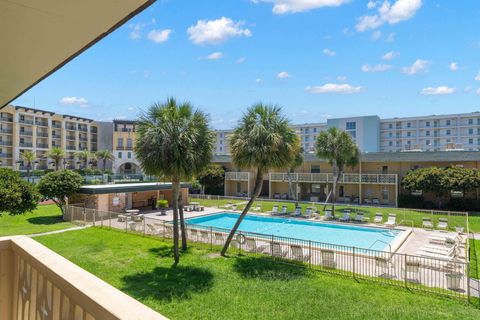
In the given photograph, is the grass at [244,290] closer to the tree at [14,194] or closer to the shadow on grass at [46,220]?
the tree at [14,194]

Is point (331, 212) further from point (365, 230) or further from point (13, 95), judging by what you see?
point (13, 95)

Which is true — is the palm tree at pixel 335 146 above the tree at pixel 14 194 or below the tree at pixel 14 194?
above

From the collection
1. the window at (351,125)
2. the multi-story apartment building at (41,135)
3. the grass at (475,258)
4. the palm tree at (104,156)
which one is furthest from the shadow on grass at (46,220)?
the window at (351,125)

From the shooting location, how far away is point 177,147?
13.1 metres

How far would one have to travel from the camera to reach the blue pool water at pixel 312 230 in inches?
824

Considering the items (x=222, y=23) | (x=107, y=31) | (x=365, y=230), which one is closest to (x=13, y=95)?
(x=107, y=31)

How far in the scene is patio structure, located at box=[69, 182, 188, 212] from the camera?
25.4 meters

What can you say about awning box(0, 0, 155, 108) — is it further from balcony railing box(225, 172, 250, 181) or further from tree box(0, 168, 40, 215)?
balcony railing box(225, 172, 250, 181)

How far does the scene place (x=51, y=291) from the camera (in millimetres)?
1747

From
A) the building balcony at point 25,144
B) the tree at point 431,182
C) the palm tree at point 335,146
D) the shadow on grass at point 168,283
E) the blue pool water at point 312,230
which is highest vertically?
the building balcony at point 25,144

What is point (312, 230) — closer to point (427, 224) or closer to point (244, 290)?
point (427, 224)

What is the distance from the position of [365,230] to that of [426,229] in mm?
4006

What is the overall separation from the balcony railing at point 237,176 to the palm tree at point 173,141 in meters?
28.1

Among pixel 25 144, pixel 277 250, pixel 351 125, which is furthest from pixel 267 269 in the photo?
pixel 351 125
